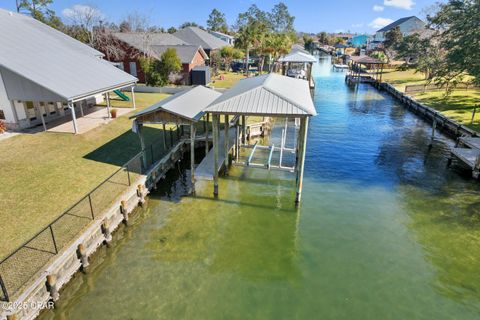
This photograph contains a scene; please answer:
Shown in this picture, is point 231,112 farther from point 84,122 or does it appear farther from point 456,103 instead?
point 456,103

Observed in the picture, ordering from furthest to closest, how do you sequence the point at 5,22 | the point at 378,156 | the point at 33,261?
the point at 5,22, the point at 378,156, the point at 33,261

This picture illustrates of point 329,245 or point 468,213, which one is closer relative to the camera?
point 329,245

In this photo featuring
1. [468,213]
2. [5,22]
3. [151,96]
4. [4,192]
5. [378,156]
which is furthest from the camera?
[151,96]

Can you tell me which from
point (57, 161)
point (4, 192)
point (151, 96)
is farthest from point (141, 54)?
point (4, 192)

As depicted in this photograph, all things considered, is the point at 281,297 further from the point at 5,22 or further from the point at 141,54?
the point at 141,54

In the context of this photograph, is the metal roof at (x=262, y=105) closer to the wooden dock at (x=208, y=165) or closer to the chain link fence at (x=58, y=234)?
the wooden dock at (x=208, y=165)

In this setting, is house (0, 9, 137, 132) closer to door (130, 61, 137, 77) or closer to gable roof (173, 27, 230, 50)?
door (130, 61, 137, 77)

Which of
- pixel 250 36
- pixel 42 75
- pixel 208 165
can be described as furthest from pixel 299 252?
pixel 250 36
